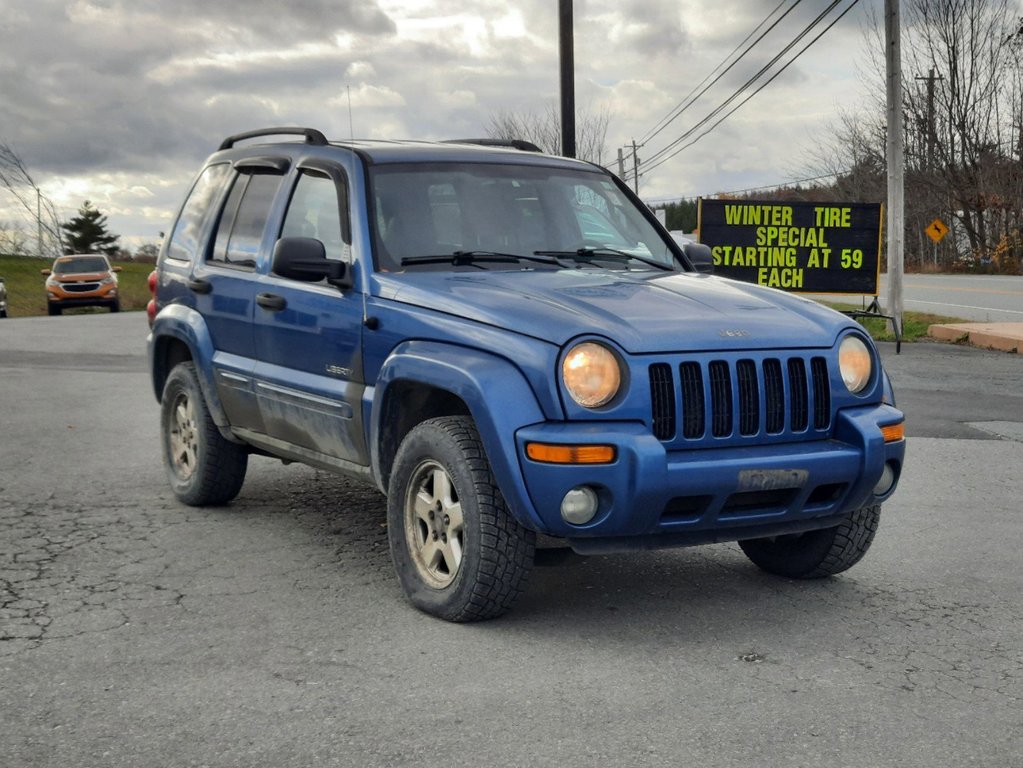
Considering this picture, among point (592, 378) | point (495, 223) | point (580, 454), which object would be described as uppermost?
point (495, 223)

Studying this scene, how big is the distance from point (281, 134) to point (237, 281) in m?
0.87

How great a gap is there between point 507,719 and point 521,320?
144cm

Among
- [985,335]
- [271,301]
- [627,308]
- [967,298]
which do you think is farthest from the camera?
[967,298]

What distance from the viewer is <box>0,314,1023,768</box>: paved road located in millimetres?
3625

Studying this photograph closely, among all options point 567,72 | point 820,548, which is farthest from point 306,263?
point 567,72

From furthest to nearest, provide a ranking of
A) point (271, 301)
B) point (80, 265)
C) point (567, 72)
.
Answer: point (80, 265)
point (567, 72)
point (271, 301)

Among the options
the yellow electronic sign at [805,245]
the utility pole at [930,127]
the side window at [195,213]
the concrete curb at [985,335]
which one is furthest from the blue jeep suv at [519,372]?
the utility pole at [930,127]

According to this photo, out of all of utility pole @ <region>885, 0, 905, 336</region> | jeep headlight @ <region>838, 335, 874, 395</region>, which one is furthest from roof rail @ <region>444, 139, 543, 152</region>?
A: utility pole @ <region>885, 0, 905, 336</region>

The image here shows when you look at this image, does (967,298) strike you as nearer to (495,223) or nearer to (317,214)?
(495,223)

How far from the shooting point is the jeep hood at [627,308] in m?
4.54

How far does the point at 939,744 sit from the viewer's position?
3619 millimetres

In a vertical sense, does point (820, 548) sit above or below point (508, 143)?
below

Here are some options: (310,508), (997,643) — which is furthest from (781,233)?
(997,643)

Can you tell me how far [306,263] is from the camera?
5.29 metres
